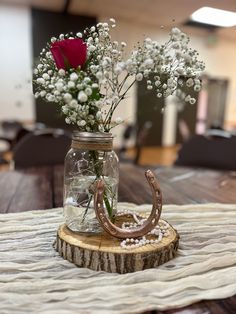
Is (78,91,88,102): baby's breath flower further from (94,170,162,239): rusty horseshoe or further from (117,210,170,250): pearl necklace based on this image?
(117,210,170,250): pearl necklace

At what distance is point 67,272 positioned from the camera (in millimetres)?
625

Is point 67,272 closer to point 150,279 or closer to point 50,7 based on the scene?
point 150,279

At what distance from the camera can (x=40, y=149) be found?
1.88 metres

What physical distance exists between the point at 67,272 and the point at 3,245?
0.74 ft

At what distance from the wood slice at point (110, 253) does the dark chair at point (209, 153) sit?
4.18 ft

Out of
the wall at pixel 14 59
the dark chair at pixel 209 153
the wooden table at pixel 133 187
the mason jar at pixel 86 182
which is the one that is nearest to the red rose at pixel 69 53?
the mason jar at pixel 86 182

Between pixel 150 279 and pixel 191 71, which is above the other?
pixel 191 71

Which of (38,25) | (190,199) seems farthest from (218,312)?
(38,25)

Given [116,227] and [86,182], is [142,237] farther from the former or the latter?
[86,182]

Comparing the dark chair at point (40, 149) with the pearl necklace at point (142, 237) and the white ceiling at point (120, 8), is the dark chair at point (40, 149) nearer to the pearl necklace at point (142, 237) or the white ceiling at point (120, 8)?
the pearl necklace at point (142, 237)

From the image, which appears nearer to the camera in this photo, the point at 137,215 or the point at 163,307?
the point at 163,307

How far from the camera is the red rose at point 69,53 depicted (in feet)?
1.95

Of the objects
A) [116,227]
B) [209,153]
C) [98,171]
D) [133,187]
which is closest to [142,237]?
[116,227]

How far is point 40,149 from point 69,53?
1356mm
